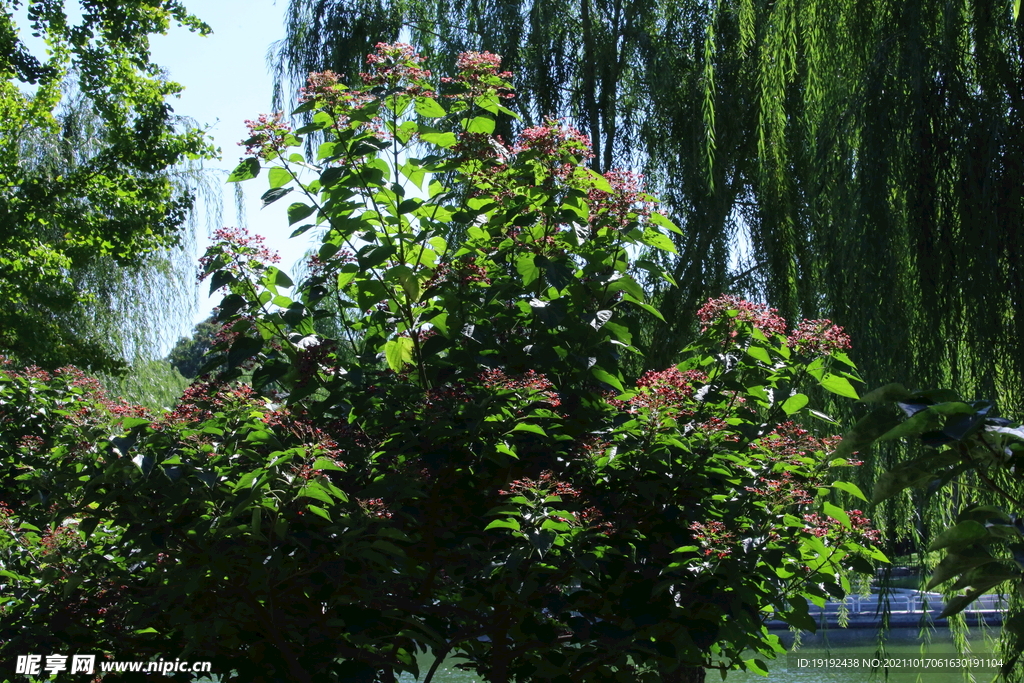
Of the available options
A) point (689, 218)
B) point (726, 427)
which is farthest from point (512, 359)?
point (689, 218)

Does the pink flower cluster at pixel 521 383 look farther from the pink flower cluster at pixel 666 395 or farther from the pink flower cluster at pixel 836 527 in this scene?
the pink flower cluster at pixel 836 527

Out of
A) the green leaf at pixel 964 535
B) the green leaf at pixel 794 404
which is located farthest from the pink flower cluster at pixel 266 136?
the green leaf at pixel 964 535

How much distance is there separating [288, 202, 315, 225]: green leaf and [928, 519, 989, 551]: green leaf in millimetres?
2234

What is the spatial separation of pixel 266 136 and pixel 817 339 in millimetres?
1774

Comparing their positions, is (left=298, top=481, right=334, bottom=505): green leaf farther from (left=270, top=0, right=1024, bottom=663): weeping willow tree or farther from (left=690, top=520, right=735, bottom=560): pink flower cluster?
(left=270, top=0, right=1024, bottom=663): weeping willow tree

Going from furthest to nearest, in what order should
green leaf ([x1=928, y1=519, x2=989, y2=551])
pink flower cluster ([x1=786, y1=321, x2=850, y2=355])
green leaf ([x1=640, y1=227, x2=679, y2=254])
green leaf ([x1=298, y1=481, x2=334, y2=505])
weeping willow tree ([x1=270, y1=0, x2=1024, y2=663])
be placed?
weeping willow tree ([x1=270, y1=0, x2=1024, y2=663]) < green leaf ([x1=640, y1=227, x2=679, y2=254]) < pink flower cluster ([x1=786, y1=321, x2=850, y2=355]) < green leaf ([x1=298, y1=481, x2=334, y2=505]) < green leaf ([x1=928, y1=519, x2=989, y2=551])

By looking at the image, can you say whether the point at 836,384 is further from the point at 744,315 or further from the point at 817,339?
the point at 744,315

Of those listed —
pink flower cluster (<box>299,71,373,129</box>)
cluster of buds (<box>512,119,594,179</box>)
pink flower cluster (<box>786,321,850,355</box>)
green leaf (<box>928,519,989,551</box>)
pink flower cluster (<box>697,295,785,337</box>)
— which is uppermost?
pink flower cluster (<box>299,71,373,129</box>)

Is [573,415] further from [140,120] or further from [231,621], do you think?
[140,120]

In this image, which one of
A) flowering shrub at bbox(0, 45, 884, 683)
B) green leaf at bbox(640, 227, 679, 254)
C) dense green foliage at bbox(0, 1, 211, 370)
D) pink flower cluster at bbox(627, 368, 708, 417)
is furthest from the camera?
dense green foliage at bbox(0, 1, 211, 370)

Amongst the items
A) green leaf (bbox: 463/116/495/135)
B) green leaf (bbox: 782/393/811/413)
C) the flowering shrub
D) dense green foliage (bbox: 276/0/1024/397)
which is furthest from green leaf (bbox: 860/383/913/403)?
dense green foliage (bbox: 276/0/1024/397)

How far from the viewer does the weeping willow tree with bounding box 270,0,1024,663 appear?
372 centimetres

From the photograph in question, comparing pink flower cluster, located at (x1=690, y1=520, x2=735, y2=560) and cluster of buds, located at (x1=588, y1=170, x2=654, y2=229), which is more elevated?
cluster of buds, located at (x1=588, y1=170, x2=654, y2=229)

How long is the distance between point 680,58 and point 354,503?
433 cm
